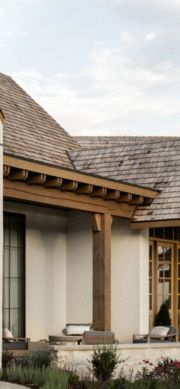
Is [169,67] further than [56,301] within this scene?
Yes

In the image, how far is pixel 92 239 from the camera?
21.2 meters

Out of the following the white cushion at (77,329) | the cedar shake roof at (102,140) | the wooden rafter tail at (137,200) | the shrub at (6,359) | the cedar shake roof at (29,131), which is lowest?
the shrub at (6,359)

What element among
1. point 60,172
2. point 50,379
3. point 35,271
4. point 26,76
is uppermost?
point 26,76

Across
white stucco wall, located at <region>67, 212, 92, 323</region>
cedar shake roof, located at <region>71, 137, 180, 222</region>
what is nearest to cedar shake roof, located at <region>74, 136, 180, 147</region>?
cedar shake roof, located at <region>71, 137, 180, 222</region>

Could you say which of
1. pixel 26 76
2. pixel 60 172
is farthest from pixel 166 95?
pixel 60 172

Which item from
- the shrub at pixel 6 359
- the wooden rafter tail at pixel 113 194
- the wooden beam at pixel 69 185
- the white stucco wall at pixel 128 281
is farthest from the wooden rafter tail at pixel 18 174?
the white stucco wall at pixel 128 281

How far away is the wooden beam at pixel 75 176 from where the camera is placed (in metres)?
17.7

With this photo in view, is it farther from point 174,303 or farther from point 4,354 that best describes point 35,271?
point 4,354

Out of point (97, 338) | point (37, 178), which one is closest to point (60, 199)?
point (37, 178)

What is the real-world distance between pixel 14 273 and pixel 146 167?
3737 mm

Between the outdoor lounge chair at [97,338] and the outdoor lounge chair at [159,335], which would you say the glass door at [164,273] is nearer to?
the outdoor lounge chair at [159,335]

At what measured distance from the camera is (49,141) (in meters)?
23.8

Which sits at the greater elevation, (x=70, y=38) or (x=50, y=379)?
(x=70, y=38)

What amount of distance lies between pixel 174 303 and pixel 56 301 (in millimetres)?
2854
